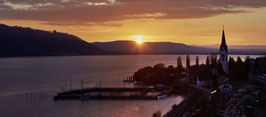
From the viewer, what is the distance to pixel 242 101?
19797mm

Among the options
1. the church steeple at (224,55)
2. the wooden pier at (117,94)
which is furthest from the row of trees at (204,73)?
the wooden pier at (117,94)

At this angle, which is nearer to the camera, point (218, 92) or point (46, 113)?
point (218, 92)

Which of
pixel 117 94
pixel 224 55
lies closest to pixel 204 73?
pixel 224 55

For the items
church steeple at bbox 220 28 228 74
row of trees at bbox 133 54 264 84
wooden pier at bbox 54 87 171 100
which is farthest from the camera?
church steeple at bbox 220 28 228 74

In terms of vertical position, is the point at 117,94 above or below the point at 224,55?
below

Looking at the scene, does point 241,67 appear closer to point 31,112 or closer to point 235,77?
point 235,77

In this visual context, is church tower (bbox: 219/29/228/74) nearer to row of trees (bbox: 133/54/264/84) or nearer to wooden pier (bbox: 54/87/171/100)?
row of trees (bbox: 133/54/264/84)

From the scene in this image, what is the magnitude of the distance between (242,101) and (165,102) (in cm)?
1495

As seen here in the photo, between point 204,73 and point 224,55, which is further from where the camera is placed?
point 224,55

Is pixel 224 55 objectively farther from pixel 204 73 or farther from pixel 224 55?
pixel 204 73

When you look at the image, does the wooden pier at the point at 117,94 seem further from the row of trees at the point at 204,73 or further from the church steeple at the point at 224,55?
the church steeple at the point at 224,55

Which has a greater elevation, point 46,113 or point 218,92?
point 218,92

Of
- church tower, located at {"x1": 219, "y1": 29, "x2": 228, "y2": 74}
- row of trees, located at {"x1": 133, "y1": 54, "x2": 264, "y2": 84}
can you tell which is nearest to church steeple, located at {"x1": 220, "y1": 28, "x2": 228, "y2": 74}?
church tower, located at {"x1": 219, "y1": 29, "x2": 228, "y2": 74}

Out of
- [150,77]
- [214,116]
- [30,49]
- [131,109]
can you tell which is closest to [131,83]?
[150,77]
